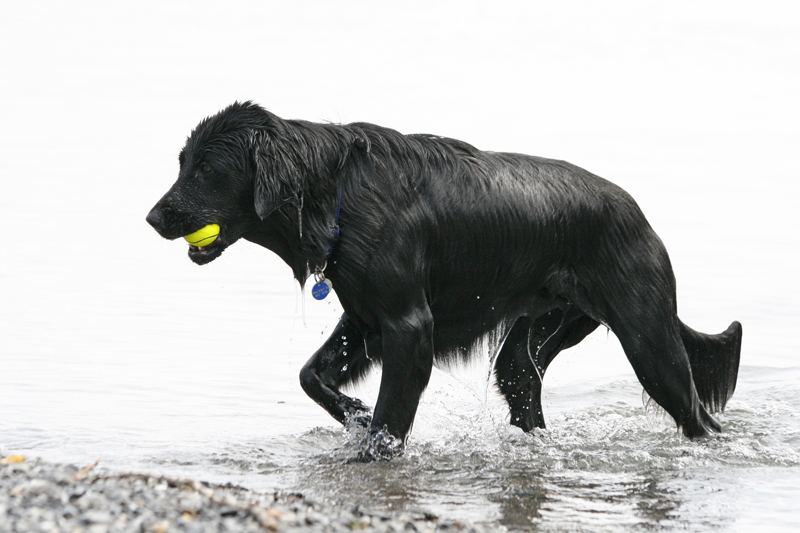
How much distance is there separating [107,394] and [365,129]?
2787 millimetres

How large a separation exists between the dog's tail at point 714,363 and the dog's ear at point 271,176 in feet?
7.71

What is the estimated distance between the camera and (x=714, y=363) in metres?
5.99

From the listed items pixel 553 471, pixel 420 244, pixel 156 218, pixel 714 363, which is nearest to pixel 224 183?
pixel 156 218

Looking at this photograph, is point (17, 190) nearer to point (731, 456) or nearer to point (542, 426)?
point (542, 426)

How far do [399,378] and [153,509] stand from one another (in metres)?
1.77

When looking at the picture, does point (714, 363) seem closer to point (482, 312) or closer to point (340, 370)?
point (482, 312)

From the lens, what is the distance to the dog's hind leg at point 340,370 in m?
5.46

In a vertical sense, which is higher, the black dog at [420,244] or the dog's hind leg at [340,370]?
the black dog at [420,244]

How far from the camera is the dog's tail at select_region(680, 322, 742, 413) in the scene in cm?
591

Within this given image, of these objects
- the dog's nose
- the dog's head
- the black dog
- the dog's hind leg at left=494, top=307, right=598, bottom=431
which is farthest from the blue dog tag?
the dog's hind leg at left=494, top=307, right=598, bottom=431

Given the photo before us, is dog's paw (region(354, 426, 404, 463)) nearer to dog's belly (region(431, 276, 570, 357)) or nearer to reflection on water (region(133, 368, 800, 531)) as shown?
reflection on water (region(133, 368, 800, 531))

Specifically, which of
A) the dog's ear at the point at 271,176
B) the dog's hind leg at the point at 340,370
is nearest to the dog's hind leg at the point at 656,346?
the dog's hind leg at the point at 340,370

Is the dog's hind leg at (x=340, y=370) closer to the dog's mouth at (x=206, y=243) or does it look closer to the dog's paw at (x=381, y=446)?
the dog's paw at (x=381, y=446)

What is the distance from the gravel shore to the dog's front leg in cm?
113
